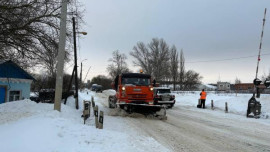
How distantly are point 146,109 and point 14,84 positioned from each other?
539 inches

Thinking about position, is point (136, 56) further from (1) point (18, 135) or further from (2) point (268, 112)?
(1) point (18, 135)

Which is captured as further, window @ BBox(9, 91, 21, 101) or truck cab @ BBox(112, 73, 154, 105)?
window @ BBox(9, 91, 21, 101)

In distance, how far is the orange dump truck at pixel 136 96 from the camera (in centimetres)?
1396

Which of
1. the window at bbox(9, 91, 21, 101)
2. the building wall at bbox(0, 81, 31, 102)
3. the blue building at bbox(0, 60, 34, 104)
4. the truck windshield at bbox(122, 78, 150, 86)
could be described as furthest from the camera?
→ the window at bbox(9, 91, 21, 101)

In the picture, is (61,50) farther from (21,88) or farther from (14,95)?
(21,88)

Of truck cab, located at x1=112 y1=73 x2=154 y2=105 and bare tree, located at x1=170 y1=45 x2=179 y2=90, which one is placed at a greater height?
bare tree, located at x1=170 y1=45 x2=179 y2=90

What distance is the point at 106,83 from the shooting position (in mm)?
108000

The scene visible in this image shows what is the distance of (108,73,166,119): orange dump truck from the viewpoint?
13961 millimetres

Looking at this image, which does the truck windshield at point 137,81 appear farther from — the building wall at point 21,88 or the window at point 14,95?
the window at point 14,95

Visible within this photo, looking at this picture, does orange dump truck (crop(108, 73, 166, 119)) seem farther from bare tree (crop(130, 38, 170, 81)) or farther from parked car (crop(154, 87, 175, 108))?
bare tree (crop(130, 38, 170, 81))

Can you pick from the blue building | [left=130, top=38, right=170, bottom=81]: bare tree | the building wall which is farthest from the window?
[left=130, top=38, right=170, bottom=81]: bare tree

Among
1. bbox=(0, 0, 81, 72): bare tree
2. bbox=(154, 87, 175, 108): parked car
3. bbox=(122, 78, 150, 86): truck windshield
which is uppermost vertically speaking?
bbox=(0, 0, 81, 72): bare tree

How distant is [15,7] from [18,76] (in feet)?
45.1

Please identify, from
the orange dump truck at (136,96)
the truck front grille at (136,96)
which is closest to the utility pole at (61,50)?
the orange dump truck at (136,96)
